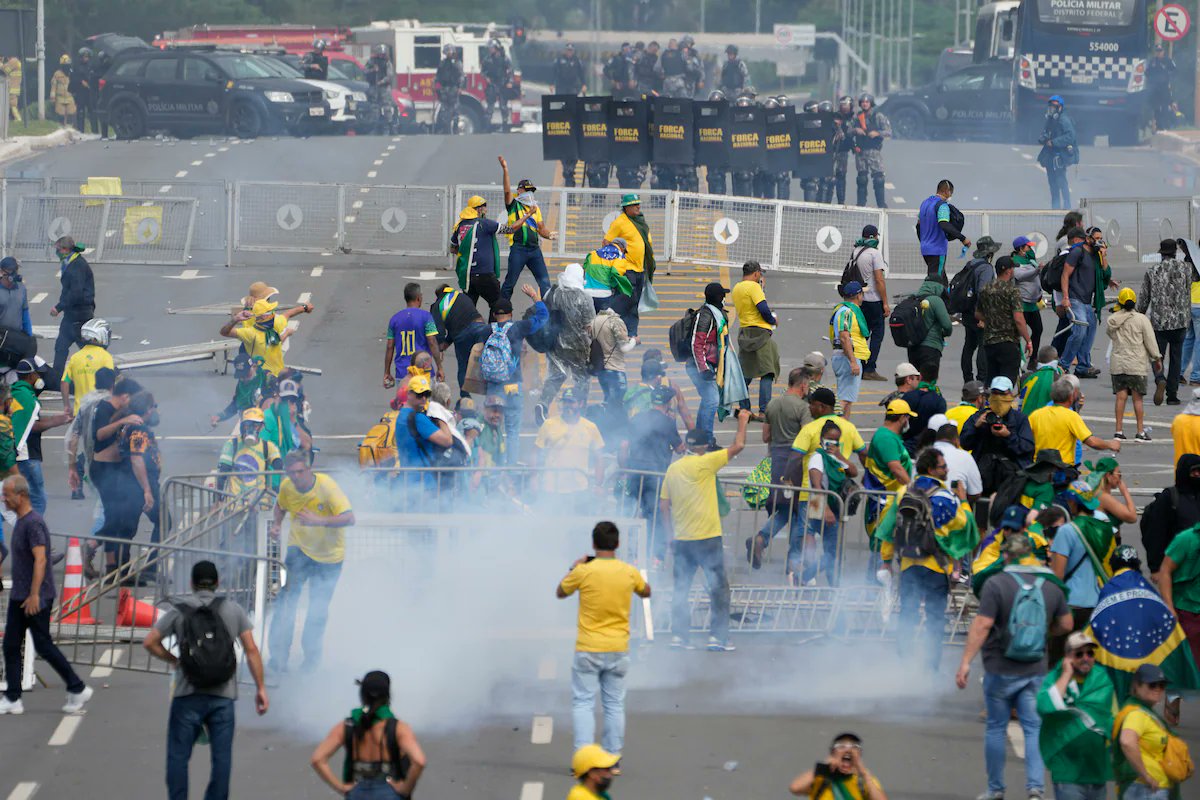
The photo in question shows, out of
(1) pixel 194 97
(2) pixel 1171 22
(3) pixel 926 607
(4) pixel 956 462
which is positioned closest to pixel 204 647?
(3) pixel 926 607

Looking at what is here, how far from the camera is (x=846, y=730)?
1180 cm

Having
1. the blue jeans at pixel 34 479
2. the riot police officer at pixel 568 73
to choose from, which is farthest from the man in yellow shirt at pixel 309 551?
the riot police officer at pixel 568 73

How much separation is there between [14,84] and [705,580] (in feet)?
126

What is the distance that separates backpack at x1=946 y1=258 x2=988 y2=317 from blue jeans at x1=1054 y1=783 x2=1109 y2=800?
34.2 feet

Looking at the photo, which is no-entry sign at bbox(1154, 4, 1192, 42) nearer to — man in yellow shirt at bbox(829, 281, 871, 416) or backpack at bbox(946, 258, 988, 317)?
backpack at bbox(946, 258, 988, 317)

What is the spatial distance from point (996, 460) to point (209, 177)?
76.4 ft

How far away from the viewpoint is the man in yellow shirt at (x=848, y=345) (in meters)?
18.2

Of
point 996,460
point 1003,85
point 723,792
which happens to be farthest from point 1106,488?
point 1003,85

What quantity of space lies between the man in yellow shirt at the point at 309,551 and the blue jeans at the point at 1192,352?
11311 mm

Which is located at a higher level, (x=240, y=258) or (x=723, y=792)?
(x=240, y=258)

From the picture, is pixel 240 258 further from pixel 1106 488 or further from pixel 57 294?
pixel 1106 488

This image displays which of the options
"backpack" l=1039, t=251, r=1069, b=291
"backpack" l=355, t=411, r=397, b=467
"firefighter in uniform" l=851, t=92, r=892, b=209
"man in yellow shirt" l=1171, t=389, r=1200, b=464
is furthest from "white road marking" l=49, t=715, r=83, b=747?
"firefighter in uniform" l=851, t=92, r=892, b=209

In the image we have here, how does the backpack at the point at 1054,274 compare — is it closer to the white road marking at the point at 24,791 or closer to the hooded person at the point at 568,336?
the hooded person at the point at 568,336

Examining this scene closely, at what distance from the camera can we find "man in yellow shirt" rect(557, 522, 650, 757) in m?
10.8
